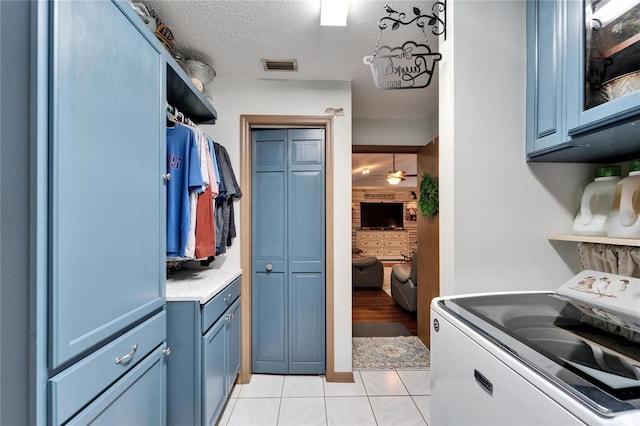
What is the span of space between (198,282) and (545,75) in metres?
2.04

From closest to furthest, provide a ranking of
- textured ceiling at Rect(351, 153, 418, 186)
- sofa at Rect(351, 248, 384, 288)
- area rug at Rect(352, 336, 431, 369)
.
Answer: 1. area rug at Rect(352, 336, 431, 369)
2. sofa at Rect(351, 248, 384, 288)
3. textured ceiling at Rect(351, 153, 418, 186)

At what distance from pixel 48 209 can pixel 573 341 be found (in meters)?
1.44

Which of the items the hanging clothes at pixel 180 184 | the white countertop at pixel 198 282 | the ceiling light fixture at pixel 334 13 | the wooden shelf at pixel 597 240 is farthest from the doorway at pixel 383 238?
the wooden shelf at pixel 597 240

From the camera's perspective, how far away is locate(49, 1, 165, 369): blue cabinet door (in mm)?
711

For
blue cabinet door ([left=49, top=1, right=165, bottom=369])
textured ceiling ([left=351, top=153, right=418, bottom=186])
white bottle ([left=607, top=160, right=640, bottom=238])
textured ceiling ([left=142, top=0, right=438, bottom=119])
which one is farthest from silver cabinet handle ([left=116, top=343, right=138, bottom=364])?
textured ceiling ([left=351, top=153, right=418, bottom=186])

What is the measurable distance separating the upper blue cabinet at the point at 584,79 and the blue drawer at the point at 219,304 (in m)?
1.75

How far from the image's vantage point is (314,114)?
7.30ft

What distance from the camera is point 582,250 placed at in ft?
3.78

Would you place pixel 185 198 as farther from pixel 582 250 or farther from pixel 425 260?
pixel 425 260

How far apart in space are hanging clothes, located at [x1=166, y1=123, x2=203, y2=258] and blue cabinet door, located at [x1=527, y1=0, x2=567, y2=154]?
1.64m

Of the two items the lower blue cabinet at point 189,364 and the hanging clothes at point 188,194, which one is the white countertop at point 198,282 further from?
the hanging clothes at point 188,194

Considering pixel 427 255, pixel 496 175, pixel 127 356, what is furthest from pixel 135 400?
pixel 427 255

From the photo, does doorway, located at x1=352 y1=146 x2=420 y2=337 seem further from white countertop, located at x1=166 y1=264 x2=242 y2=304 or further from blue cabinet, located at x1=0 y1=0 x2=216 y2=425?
blue cabinet, located at x1=0 y1=0 x2=216 y2=425

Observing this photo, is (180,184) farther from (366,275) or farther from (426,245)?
(366,275)
